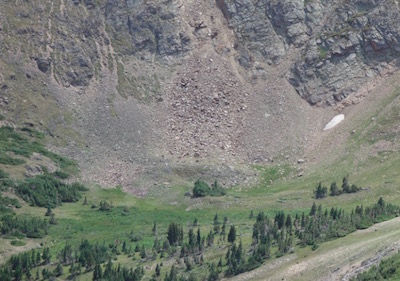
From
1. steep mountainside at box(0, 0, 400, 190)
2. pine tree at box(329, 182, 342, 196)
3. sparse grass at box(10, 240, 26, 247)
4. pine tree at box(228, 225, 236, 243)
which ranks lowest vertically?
pine tree at box(228, 225, 236, 243)

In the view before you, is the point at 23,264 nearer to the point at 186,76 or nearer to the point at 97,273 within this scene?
the point at 97,273

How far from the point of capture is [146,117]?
462 ft

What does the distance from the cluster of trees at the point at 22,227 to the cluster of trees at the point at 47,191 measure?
7.64m

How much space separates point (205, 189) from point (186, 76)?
3369 centimetres

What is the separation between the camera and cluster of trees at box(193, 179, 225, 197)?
120250 mm

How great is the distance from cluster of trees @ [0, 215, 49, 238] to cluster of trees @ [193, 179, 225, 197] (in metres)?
23.0

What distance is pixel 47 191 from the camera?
117 metres

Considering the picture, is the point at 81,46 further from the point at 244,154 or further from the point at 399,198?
the point at 399,198

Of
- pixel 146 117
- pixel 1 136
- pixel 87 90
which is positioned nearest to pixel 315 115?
pixel 146 117

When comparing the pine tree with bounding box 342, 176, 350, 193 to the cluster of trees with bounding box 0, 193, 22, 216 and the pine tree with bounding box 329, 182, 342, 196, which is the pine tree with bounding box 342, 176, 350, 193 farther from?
the cluster of trees with bounding box 0, 193, 22, 216

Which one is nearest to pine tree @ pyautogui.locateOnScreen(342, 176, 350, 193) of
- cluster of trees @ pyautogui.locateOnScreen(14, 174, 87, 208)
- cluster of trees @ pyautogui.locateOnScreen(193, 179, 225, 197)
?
cluster of trees @ pyautogui.locateOnScreen(193, 179, 225, 197)

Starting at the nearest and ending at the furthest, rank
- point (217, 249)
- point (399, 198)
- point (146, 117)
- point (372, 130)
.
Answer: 1. point (217, 249)
2. point (399, 198)
3. point (372, 130)
4. point (146, 117)

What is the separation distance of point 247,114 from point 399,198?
44.4m

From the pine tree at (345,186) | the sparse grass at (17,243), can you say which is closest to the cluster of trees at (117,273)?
the sparse grass at (17,243)
